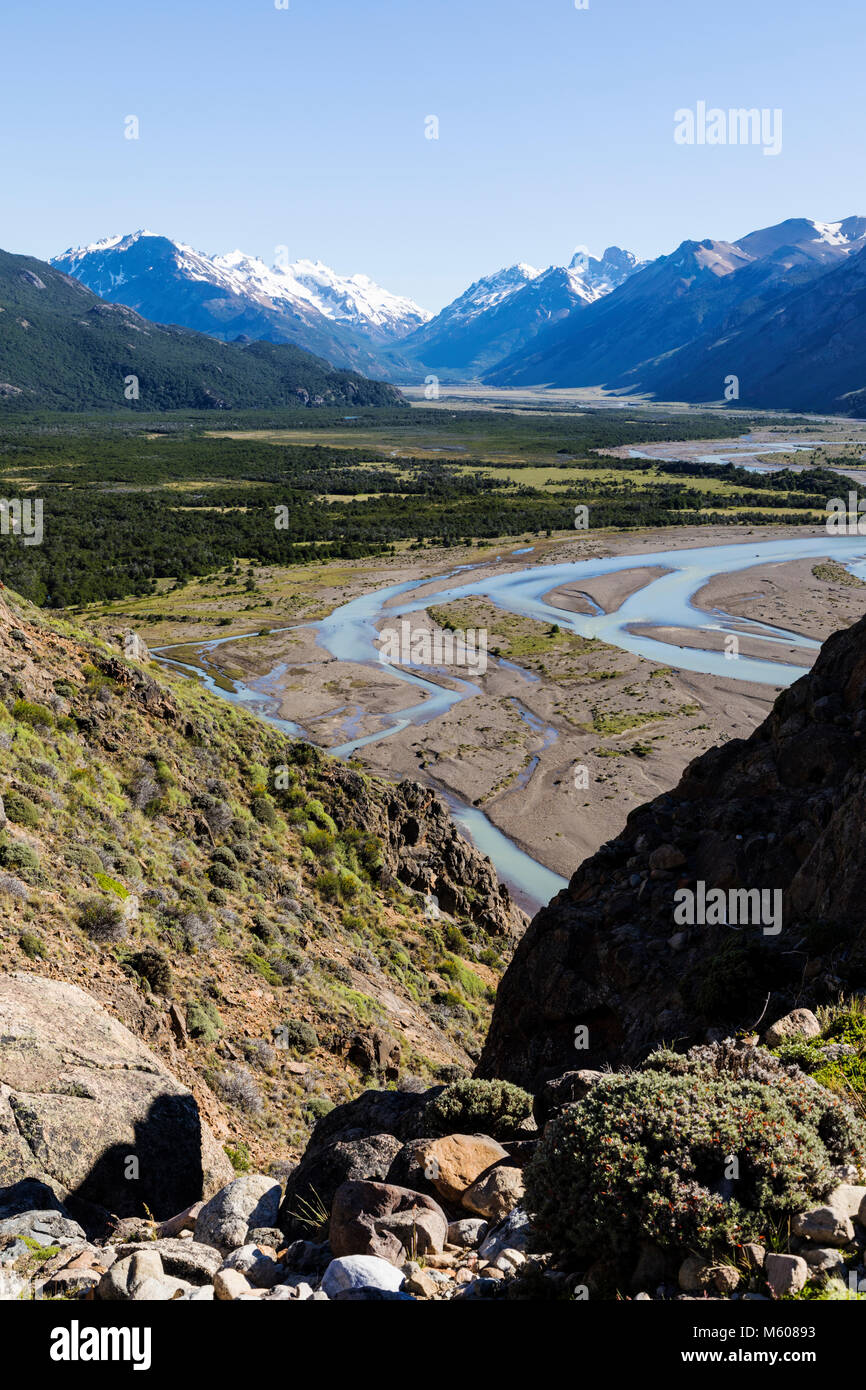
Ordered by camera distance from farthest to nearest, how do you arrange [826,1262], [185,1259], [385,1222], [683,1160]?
[385,1222], [185,1259], [683,1160], [826,1262]

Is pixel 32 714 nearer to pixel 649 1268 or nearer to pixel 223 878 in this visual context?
pixel 223 878

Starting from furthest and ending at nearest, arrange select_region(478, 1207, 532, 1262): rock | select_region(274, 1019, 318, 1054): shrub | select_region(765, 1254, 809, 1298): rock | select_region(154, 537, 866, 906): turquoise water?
select_region(154, 537, 866, 906): turquoise water < select_region(274, 1019, 318, 1054): shrub < select_region(478, 1207, 532, 1262): rock < select_region(765, 1254, 809, 1298): rock

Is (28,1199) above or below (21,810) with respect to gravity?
below

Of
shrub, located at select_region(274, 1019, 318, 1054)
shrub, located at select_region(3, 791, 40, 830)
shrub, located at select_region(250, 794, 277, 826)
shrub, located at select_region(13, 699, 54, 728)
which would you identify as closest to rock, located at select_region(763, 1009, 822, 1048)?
shrub, located at select_region(274, 1019, 318, 1054)

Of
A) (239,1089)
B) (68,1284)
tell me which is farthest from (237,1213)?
(239,1089)

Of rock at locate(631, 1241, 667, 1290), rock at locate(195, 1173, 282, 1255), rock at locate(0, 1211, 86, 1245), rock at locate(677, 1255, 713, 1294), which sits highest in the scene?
rock at locate(677, 1255, 713, 1294)

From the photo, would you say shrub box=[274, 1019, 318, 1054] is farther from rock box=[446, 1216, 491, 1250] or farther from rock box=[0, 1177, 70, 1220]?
rock box=[446, 1216, 491, 1250]

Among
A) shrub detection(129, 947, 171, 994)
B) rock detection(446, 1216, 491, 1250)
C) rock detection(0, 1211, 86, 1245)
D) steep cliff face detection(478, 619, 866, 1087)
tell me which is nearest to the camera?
rock detection(446, 1216, 491, 1250)
